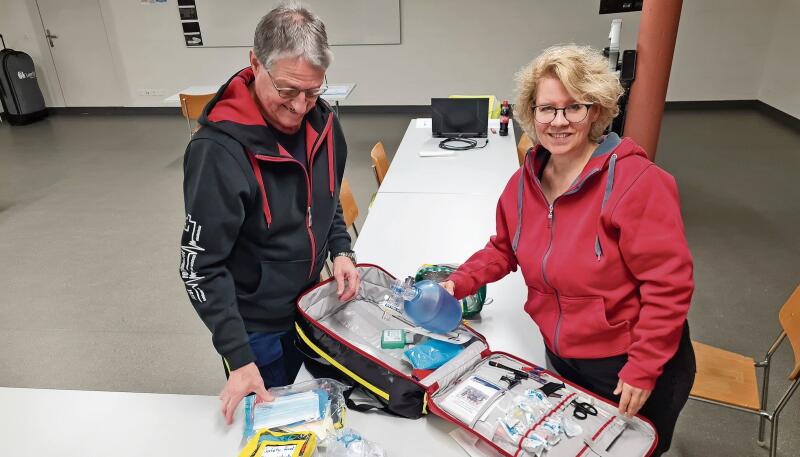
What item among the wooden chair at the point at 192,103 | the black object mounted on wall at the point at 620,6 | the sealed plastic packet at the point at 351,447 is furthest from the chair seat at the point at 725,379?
the wooden chair at the point at 192,103

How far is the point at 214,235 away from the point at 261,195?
16cm

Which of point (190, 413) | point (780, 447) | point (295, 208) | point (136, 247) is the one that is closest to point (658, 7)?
point (780, 447)

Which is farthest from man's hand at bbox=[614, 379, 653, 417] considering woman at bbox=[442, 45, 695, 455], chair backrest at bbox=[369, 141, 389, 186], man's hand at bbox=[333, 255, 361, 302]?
chair backrest at bbox=[369, 141, 389, 186]

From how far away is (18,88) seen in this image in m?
6.82

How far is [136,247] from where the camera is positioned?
3758 millimetres

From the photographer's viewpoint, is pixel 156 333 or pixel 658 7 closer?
pixel 156 333

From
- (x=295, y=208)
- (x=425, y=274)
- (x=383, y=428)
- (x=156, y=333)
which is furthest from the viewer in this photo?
(x=156, y=333)

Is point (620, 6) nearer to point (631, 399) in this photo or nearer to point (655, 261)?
point (655, 261)

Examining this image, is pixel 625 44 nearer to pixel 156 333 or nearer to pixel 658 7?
pixel 658 7

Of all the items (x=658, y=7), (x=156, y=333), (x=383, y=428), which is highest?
(x=658, y=7)

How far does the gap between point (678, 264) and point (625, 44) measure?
20.3 feet

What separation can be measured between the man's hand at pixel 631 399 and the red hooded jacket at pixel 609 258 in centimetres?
1

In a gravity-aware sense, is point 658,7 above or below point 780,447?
above

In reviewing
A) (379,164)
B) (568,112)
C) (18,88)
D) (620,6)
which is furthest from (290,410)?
(18,88)
